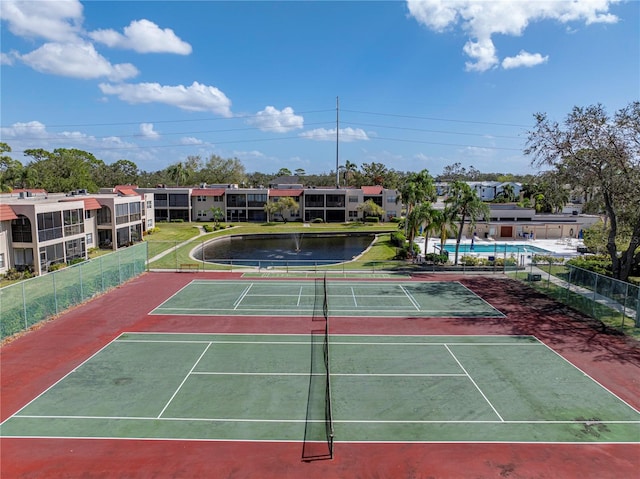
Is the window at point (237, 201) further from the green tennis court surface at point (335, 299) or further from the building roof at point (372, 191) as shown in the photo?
the green tennis court surface at point (335, 299)

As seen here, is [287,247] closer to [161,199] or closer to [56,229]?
[56,229]

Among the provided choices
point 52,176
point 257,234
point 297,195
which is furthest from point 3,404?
point 52,176

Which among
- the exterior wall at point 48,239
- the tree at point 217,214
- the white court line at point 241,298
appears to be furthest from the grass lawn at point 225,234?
the white court line at point 241,298

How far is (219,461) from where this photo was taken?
1179 centimetres

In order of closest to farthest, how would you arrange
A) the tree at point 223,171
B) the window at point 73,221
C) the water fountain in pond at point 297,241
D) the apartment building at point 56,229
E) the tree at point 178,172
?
the apartment building at point 56,229 < the window at point 73,221 < the water fountain in pond at point 297,241 < the tree at point 178,172 < the tree at point 223,171

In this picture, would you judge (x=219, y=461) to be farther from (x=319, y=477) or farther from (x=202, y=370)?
(x=202, y=370)

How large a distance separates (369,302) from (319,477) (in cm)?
1704

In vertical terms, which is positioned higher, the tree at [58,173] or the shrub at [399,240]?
the tree at [58,173]

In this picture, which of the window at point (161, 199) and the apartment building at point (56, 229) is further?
the window at point (161, 199)

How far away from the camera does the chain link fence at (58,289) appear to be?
67.0 feet

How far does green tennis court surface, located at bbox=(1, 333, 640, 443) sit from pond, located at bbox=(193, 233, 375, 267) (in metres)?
23.9

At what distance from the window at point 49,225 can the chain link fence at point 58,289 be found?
8010 mm

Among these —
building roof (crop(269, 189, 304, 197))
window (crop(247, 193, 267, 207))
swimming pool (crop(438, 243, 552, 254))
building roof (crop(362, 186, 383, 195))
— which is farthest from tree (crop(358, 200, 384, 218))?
swimming pool (crop(438, 243, 552, 254))

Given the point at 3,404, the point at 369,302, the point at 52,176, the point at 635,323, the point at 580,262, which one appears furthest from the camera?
the point at 52,176
